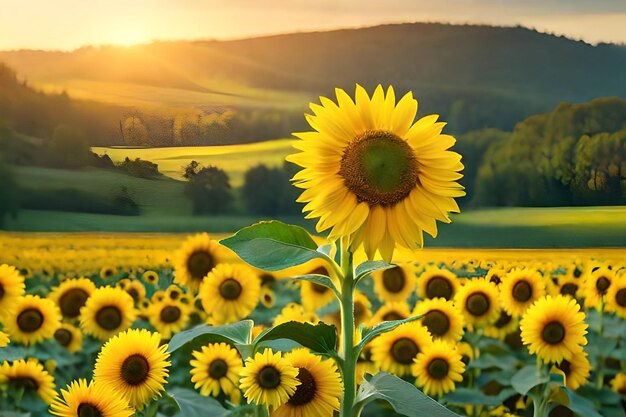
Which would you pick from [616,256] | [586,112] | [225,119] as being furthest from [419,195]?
[586,112]

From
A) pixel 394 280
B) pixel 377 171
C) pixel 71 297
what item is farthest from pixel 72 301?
pixel 377 171

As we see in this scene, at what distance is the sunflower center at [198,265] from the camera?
1.49 metres

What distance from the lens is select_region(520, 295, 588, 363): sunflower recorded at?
1.17m

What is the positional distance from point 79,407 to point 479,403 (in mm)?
699

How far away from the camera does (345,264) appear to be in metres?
0.70

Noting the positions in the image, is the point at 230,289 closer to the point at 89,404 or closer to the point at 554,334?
the point at 554,334

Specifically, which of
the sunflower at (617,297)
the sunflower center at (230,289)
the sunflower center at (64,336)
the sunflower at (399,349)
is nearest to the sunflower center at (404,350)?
the sunflower at (399,349)

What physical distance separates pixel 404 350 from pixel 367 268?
601 mm

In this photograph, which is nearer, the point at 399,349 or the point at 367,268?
the point at 367,268

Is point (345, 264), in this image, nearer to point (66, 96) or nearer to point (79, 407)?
point (79, 407)

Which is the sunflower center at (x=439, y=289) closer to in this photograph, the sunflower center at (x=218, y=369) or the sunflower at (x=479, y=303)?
the sunflower at (x=479, y=303)

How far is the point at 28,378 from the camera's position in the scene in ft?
4.15

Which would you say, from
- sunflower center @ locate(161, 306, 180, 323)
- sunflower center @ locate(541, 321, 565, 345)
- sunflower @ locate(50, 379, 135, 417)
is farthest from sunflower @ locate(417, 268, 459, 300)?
sunflower @ locate(50, 379, 135, 417)

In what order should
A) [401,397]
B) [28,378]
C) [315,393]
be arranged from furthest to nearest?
[28,378] < [315,393] < [401,397]
